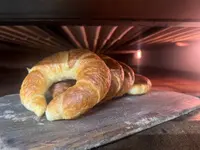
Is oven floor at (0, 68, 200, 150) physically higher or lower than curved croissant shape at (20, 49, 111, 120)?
lower

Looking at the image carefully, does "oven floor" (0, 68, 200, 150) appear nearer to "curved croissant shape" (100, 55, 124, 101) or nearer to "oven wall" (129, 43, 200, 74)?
"curved croissant shape" (100, 55, 124, 101)

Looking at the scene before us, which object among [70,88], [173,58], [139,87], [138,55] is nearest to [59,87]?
[70,88]

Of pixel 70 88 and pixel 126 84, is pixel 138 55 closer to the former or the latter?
pixel 126 84

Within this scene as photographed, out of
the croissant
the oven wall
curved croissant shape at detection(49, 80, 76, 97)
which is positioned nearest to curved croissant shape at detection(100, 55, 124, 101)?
the croissant

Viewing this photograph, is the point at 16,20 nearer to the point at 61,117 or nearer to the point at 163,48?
the point at 61,117

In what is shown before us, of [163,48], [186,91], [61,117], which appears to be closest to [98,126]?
[61,117]

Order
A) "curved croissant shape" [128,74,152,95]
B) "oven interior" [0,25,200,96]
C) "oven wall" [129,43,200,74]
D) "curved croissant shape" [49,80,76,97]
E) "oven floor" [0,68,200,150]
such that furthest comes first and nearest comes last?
"oven wall" [129,43,200,74]
"oven interior" [0,25,200,96]
"curved croissant shape" [128,74,152,95]
"curved croissant shape" [49,80,76,97]
"oven floor" [0,68,200,150]

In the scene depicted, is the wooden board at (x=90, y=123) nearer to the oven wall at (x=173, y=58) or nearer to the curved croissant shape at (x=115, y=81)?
the curved croissant shape at (x=115, y=81)
